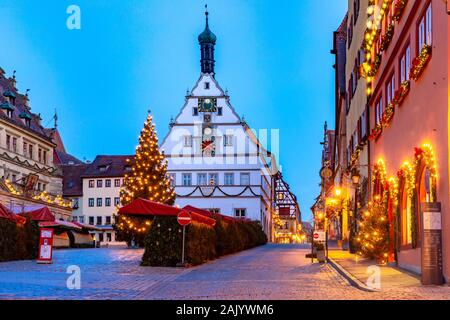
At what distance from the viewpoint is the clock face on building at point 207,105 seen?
75.8 meters

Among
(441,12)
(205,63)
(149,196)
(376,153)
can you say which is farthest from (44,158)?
(441,12)

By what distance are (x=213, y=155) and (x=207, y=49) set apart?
43.1 feet

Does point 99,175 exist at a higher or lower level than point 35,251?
higher

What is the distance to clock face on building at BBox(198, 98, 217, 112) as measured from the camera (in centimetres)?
7581

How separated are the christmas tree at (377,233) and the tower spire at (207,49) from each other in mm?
55100

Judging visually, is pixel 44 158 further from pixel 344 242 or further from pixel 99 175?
pixel 344 242

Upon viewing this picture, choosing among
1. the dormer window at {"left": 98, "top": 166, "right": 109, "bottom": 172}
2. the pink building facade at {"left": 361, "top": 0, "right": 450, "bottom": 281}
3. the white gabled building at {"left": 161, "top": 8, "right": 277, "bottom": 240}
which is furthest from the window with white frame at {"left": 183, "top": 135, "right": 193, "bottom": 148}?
the pink building facade at {"left": 361, "top": 0, "right": 450, "bottom": 281}

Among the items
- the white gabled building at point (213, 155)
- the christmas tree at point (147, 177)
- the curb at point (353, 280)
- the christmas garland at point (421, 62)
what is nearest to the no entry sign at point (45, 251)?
the curb at point (353, 280)

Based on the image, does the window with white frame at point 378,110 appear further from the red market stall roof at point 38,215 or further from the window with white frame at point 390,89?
the red market stall roof at point 38,215

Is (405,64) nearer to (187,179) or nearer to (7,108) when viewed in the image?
(7,108)

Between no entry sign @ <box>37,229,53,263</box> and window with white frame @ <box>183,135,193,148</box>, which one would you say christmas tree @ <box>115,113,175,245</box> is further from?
no entry sign @ <box>37,229,53,263</box>

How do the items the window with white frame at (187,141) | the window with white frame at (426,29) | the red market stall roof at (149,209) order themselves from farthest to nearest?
the window with white frame at (187,141) < the red market stall roof at (149,209) < the window with white frame at (426,29)

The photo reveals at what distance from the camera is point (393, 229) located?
24.9 meters
